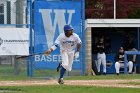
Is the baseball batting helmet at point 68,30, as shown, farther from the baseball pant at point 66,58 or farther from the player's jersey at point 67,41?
the baseball pant at point 66,58

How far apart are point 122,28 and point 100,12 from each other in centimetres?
229

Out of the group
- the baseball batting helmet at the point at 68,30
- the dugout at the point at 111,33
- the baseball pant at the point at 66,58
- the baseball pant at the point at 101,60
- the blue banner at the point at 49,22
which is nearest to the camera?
the baseball batting helmet at the point at 68,30

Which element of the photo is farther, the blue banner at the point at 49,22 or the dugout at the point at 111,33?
the dugout at the point at 111,33

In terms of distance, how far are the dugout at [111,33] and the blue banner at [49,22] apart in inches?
79.6

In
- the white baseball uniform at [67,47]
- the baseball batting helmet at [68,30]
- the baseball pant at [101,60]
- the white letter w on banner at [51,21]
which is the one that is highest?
the white letter w on banner at [51,21]

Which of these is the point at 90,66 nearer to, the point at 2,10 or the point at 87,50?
the point at 87,50

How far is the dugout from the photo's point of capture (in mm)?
24234

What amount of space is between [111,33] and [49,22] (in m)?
5.83

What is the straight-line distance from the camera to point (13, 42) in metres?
21.2

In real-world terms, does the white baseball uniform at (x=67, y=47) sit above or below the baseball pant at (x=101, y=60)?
above

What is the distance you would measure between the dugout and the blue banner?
2022 mm

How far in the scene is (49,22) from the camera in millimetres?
Result: 21750

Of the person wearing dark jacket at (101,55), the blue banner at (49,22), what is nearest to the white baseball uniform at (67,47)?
the blue banner at (49,22)

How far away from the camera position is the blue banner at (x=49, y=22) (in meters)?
21.6
